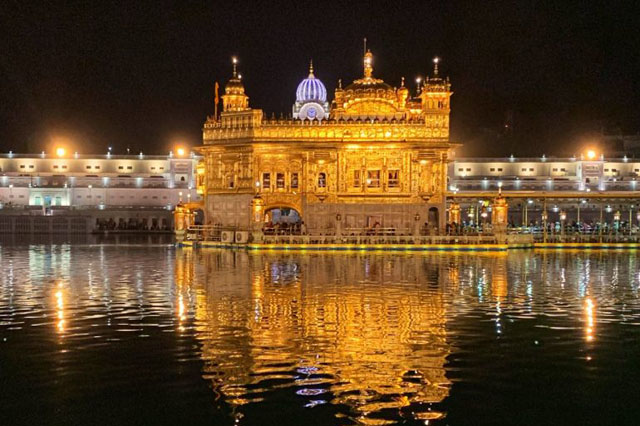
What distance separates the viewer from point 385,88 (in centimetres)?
6300

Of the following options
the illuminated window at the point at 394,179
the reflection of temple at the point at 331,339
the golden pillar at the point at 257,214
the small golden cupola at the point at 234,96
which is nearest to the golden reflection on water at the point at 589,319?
the reflection of temple at the point at 331,339

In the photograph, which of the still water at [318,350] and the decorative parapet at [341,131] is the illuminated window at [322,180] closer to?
the decorative parapet at [341,131]

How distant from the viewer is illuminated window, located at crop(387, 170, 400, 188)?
59716 mm

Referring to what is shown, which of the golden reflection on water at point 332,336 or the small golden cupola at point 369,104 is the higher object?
the small golden cupola at point 369,104

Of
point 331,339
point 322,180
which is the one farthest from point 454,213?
point 331,339

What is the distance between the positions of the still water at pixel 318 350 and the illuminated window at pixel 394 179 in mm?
25210

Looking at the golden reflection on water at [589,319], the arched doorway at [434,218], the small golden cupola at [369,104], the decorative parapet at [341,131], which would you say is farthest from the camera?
the small golden cupola at [369,104]

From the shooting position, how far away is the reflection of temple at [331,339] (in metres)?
14.9

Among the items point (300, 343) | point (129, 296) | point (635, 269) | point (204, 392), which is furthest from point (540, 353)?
point (635, 269)

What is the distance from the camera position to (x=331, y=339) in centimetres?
1956

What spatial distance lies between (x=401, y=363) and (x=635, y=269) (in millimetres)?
27553

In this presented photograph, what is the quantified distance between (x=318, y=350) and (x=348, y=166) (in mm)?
42156

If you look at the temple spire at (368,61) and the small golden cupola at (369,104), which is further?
the temple spire at (368,61)

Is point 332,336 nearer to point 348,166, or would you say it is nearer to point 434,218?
point 348,166
